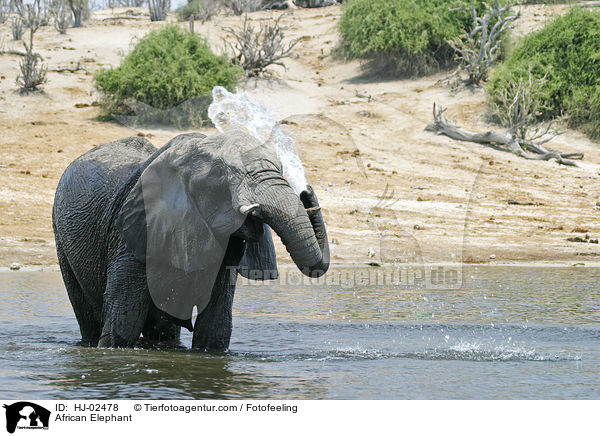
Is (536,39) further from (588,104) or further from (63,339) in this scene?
(63,339)

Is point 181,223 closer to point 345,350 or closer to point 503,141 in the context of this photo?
point 345,350

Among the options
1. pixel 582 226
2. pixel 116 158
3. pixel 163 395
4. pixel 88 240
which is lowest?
pixel 582 226

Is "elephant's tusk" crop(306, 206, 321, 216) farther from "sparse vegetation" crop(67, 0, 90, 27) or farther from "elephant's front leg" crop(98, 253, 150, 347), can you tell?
"sparse vegetation" crop(67, 0, 90, 27)

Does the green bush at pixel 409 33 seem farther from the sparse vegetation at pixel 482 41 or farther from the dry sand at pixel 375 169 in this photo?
the dry sand at pixel 375 169

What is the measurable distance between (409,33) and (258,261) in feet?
63.6

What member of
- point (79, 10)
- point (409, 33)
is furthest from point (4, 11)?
point (409, 33)

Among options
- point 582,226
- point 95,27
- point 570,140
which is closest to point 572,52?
point 570,140

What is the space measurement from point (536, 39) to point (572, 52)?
36.6 inches

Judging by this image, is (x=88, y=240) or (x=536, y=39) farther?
(x=536, y=39)

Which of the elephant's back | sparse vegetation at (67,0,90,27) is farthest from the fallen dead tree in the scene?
sparse vegetation at (67,0,90,27)

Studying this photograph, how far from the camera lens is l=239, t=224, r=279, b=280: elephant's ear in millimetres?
5797

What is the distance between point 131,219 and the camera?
5.70 metres

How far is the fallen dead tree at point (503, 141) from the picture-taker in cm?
1792
